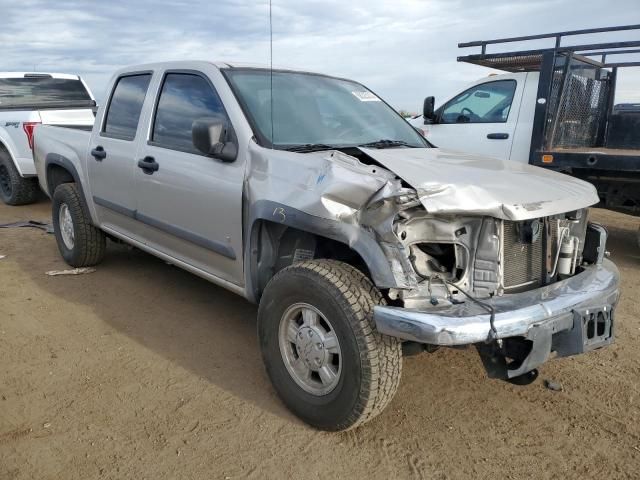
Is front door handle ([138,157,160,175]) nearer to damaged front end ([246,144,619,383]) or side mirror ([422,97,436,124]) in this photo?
damaged front end ([246,144,619,383])

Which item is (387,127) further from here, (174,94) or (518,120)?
(518,120)

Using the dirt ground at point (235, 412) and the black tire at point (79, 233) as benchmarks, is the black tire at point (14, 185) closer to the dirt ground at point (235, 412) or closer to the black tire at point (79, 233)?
the black tire at point (79, 233)

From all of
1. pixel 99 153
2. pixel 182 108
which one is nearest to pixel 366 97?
pixel 182 108

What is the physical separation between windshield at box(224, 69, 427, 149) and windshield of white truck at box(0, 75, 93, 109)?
6102 millimetres

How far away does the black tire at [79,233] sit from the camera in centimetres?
519

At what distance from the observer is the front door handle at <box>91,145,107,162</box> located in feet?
15.2

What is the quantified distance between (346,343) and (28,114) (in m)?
7.38

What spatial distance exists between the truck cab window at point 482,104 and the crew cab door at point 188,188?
4.60m

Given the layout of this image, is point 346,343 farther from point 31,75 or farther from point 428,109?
point 31,75

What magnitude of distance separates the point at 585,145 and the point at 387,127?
14.2 ft

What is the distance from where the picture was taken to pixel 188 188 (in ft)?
11.9

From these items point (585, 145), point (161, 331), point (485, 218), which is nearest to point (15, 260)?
point (161, 331)

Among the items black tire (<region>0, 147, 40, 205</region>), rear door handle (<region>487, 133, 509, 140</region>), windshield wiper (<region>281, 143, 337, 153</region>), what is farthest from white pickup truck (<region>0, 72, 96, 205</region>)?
windshield wiper (<region>281, 143, 337, 153</region>)

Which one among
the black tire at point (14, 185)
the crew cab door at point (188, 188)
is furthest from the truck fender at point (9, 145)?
the crew cab door at point (188, 188)
